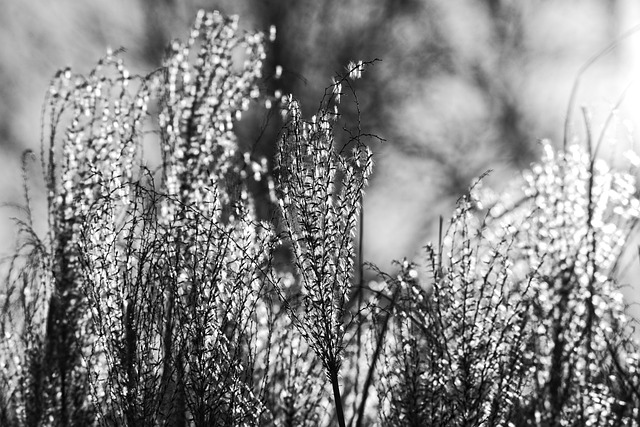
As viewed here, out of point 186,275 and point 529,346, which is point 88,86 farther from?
point 529,346

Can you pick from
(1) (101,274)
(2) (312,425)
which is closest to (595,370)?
(2) (312,425)

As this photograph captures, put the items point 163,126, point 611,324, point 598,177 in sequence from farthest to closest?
point 163,126 < point 598,177 < point 611,324

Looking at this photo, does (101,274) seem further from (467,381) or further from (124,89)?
(124,89)

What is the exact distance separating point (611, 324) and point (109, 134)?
7012mm

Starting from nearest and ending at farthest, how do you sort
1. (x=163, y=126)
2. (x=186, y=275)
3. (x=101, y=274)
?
(x=101, y=274) → (x=186, y=275) → (x=163, y=126)

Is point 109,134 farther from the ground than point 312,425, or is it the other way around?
point 109,134

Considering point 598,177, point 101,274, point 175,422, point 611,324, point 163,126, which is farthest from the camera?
point 163,126

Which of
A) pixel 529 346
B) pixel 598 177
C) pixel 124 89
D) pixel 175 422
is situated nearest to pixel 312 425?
pixel 175 422

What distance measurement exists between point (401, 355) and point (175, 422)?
2.26 metres

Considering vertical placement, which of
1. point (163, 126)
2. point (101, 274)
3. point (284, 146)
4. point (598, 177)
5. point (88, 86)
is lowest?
point (101, 274)

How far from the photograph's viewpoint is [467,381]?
221 inches

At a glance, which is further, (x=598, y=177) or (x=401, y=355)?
(x=598, y=177)

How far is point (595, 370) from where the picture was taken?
7.70m

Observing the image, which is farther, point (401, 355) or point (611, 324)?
point (611, 324)
